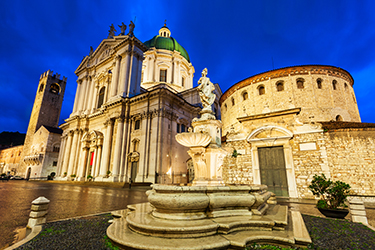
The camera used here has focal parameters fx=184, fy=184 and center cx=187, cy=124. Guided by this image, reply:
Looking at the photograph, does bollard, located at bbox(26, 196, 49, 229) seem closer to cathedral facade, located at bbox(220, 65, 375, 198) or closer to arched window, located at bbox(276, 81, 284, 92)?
cathedral facade, located at bbox(220, 65, 375, 198)

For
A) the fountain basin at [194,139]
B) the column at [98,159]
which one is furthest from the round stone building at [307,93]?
the column at [98,159]

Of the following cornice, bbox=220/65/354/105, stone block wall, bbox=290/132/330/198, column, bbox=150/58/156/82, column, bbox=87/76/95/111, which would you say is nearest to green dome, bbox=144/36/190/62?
column, bbox=150/58/156/82

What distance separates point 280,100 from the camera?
69.1 ft

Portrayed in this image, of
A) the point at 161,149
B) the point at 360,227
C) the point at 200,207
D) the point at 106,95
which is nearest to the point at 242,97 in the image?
the point at 161,149

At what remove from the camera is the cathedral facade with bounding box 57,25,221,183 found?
19.0m

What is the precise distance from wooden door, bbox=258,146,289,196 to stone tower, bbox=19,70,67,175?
5001cm

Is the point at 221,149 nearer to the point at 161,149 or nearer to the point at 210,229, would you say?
the point at 210,229

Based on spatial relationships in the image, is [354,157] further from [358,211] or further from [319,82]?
[319,82]

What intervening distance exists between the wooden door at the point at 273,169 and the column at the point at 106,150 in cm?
1657

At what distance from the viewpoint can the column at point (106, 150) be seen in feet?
67.1

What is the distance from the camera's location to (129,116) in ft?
70.0

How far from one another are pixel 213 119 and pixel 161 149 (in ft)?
43.0

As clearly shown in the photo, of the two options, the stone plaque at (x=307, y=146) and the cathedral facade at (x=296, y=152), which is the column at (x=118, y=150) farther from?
the stone plaque at (x=307, y=146)

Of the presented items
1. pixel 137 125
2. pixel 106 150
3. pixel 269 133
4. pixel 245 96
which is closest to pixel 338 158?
pixel 269 133
